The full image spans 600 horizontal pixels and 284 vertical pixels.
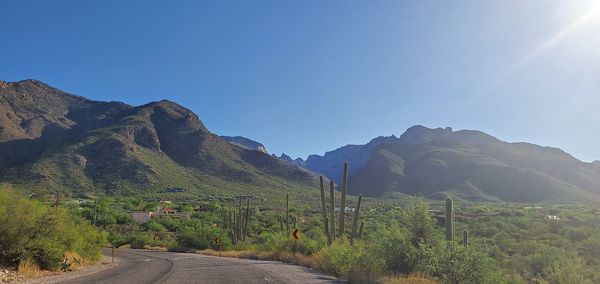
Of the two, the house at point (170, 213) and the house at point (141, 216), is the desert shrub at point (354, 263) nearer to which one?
the house at point (170, 213)

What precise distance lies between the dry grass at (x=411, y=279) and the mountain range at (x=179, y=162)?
225 feet

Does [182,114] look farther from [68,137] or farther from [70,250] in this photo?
[70,250]

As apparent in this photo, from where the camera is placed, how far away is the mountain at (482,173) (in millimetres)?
129375

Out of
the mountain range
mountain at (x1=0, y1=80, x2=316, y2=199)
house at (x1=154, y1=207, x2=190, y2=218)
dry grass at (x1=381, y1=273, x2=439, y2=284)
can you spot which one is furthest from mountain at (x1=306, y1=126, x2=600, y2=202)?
dry grass at (x1=381, y1=273, x2=439, y2=284)

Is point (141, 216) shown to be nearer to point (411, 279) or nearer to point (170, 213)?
point (170, 213)

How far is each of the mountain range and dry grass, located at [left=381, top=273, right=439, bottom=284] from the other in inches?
2703

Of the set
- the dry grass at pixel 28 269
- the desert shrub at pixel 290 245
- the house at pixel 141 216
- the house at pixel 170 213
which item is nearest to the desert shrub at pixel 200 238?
the desert shrub at pixel 290 245

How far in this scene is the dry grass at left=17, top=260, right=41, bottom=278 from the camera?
1911cm

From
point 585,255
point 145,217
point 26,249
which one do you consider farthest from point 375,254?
point 145,217

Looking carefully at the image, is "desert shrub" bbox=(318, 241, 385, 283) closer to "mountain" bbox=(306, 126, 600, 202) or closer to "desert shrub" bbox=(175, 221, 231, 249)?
"desert shrub" bbox=(175, 221, 231, 249)

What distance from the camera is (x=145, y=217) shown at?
8044cm

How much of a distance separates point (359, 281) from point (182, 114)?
125m

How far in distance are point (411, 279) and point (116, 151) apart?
294ft

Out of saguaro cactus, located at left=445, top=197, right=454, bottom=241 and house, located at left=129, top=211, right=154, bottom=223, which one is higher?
saguaro cactus, located at left=445, top=197, right=454, bottom=241
